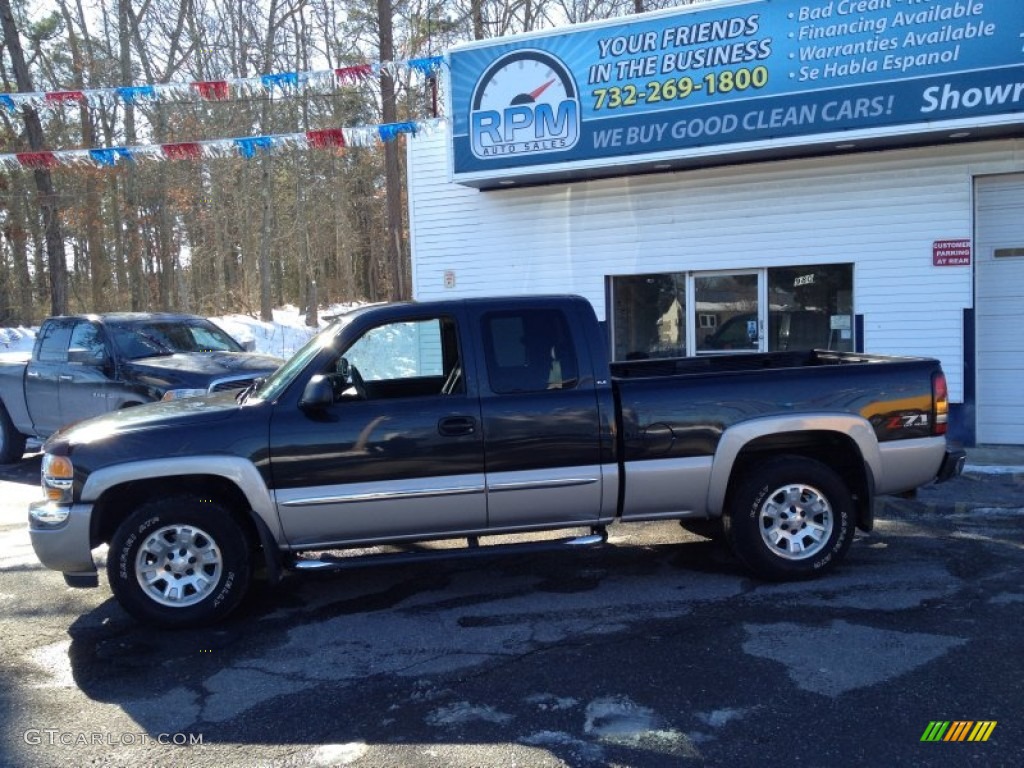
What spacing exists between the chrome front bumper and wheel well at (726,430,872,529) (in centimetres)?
396

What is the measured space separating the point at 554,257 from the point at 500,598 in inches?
294

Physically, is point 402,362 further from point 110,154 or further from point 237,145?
point 110,154

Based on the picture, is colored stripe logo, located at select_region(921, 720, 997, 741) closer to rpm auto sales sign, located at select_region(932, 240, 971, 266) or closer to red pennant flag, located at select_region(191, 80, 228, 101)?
rpm auto sales sign, located at select_region(932, 240, 971, 266)

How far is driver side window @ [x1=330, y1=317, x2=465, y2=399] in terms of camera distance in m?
5.50

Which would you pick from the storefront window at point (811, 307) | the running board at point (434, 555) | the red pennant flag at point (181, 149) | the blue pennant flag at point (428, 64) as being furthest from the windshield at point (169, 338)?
the storefront window at point (811, 307)

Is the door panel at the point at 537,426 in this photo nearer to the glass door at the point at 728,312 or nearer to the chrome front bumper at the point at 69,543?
the chrome front bumper at the point at 69,543

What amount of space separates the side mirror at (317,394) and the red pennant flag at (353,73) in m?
8.02

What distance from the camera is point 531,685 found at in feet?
13.7

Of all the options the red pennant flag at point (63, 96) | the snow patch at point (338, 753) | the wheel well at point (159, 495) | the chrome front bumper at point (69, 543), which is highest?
the red pennant flag at point (63, 96)

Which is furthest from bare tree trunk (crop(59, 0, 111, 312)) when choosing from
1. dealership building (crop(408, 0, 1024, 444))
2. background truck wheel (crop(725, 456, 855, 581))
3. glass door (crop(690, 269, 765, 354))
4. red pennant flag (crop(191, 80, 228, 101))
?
background truck wheel (crop(725, 456, 855, 581))

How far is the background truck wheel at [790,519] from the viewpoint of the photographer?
218 inches

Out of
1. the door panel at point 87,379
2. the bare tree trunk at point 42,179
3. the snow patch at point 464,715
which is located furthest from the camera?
the bare tree trunk at point 42,179

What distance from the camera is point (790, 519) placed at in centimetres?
560

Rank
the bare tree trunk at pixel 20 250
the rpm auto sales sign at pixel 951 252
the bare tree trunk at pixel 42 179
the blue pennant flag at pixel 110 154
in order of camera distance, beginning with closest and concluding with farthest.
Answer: the rpm auto sales sign at pixel 951 252
the blue pennant flag at pixel 110 154
the bare tree trunk at pixel 42 179
the bare tree trunk at pixel 20 250
